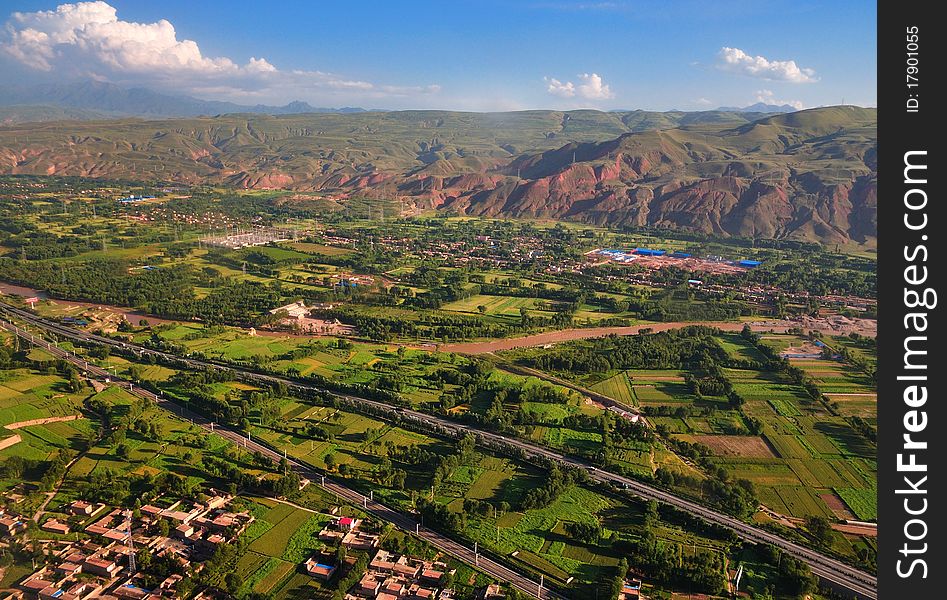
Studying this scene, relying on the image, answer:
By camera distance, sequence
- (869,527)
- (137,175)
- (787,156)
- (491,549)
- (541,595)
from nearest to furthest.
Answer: (541,595), (491,549), (869,527), (787,156), (137,175)

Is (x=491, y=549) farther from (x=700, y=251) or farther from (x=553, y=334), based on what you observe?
(x=700, y=251)

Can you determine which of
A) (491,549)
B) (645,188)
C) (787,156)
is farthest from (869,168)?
(491,549)

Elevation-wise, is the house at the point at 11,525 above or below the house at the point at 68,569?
above

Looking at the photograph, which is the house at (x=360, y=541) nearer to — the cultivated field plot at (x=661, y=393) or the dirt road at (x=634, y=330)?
the cultivated field plot at (x=661, y=393)

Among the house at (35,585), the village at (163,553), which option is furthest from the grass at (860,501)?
the house at (35,585)

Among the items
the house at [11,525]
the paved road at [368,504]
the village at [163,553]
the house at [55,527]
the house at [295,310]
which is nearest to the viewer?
the village at [163,553]

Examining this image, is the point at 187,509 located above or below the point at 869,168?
below

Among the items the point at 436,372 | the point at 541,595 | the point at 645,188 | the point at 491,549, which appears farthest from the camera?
the point at 645,188
